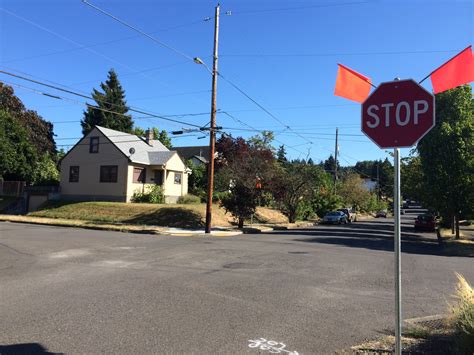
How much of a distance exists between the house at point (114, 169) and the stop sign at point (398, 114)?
3459 cm

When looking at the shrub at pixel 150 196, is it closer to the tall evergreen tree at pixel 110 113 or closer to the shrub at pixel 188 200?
the shrub at pixel 188 200

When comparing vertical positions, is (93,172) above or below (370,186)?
below

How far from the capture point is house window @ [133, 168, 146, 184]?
38.5m

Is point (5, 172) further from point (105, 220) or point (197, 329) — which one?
point (197, 329)

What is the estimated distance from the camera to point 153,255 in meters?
14.6

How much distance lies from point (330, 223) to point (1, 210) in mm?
31450

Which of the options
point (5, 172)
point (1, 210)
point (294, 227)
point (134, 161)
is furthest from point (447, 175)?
point (5, 172)

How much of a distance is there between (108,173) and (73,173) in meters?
4.66

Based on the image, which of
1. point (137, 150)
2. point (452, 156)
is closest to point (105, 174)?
point (137, 150)

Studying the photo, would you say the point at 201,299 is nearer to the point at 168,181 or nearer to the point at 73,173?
the point at 168,181

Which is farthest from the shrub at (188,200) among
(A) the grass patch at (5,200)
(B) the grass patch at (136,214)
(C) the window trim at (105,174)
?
(A) the grass patch at (5,200)

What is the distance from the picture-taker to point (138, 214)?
106 ft

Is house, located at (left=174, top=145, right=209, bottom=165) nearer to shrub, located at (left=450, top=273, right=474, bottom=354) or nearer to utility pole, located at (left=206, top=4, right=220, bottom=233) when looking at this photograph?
utility pole, located at (left=206, top=4, right=220, bottom=233)

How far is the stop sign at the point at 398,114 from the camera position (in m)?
4.11
